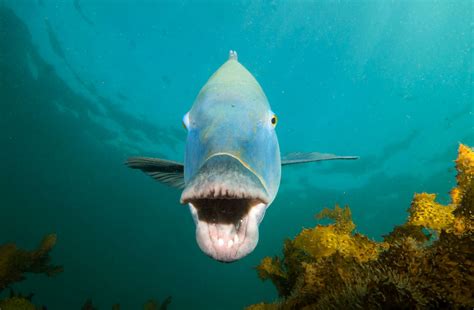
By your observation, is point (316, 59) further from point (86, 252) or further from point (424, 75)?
point (86, 252)

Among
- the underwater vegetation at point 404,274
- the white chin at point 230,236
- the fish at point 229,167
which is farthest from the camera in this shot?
the white chin at point 230,236

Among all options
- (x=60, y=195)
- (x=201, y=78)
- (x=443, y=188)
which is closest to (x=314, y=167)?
(x=201, y=78)

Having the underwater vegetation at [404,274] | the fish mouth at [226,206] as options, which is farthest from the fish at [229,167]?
the underwater vegetation at [404,274]

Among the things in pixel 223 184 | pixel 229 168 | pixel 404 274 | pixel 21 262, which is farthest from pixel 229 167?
pixel 21 262

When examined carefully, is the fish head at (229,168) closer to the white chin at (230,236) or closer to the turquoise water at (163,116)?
the white chin at (230,236)

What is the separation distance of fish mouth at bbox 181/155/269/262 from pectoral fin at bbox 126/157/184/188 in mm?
2095

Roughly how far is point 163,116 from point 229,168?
91.6 feet

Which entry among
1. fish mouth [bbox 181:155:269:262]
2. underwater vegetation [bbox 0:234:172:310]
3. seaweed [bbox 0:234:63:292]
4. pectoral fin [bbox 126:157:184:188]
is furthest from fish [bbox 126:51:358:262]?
seaweed [bbox 0:234:63:292]

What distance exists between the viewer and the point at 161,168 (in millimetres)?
3951

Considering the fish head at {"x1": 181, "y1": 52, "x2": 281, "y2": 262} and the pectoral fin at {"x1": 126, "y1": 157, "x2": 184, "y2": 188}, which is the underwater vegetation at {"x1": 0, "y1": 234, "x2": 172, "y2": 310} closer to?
the pectoral fin at {"x1": 126, "y1": 157, "x2": 184, "y2": 188}

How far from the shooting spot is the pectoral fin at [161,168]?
366 centimetres

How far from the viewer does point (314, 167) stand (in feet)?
104

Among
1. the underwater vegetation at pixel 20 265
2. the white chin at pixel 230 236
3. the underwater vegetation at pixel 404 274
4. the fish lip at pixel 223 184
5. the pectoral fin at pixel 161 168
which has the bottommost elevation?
the underwater vegetation at pixel 404 274

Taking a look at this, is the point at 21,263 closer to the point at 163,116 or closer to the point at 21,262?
the point at 21,262
